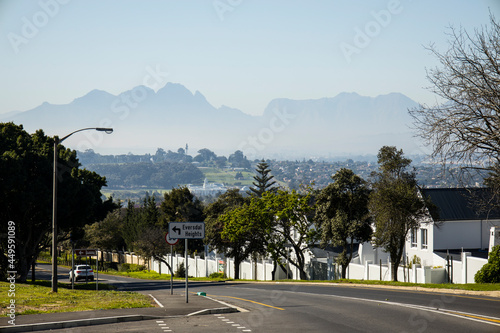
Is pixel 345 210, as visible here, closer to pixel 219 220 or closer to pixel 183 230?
pixel 219 220

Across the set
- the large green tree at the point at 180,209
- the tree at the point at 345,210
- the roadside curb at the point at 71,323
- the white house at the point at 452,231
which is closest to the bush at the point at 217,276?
the tree at the point at 345,210

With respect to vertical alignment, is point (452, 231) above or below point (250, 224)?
below

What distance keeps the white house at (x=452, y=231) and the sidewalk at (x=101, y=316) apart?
3487cm

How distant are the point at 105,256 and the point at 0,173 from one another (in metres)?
72.2

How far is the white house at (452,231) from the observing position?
4934 centimetres

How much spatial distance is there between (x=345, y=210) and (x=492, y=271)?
53.6ft

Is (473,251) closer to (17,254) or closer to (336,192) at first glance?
(336,192)

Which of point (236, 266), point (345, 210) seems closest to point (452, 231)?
point (345, 210)

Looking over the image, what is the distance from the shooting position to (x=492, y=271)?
1189 inches

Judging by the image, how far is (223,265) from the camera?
64.8 meters

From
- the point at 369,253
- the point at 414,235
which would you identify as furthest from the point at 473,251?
the point at 369,253

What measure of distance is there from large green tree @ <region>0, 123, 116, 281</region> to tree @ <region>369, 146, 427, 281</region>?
1918 cm

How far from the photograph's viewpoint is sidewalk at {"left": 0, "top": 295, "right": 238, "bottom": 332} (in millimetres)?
14130

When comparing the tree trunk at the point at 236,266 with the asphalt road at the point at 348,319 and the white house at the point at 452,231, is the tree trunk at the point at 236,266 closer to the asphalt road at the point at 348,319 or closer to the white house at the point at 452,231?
the white house at the point at 452,231
